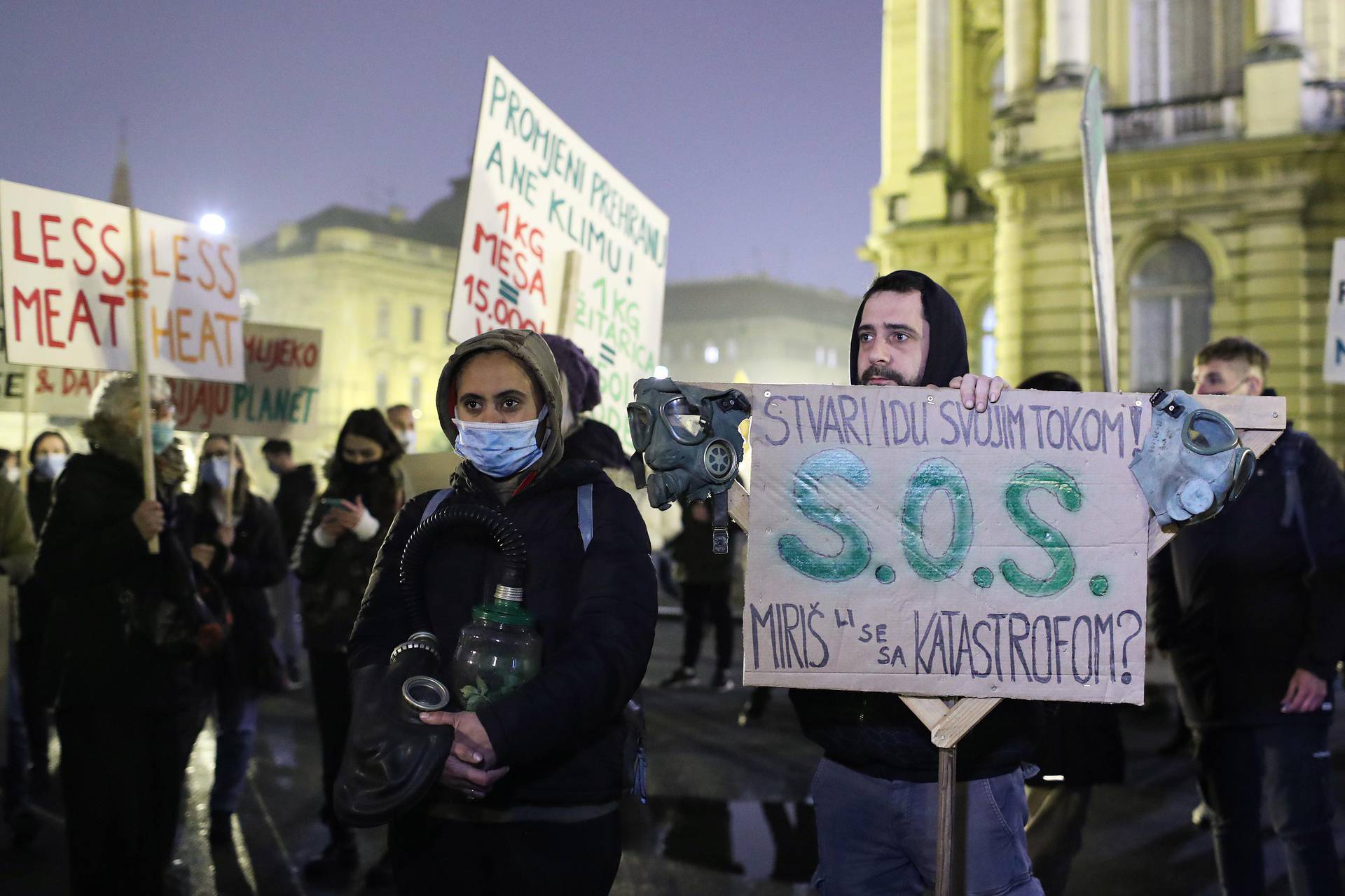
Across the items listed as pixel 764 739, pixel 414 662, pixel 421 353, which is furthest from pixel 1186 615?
pixel 421 353

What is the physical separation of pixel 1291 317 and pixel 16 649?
58.7 feet

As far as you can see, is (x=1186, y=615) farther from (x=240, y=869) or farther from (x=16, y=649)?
(x=16, y=649)

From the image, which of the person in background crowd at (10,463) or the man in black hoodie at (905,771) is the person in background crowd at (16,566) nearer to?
the person in background crowd at (10,463)

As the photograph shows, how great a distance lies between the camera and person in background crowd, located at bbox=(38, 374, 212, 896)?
470cm

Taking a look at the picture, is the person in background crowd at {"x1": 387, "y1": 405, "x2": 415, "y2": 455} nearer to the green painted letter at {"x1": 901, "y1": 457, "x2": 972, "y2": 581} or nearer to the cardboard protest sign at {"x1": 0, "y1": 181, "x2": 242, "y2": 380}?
the cardboard protest sign at {"x1": 0, "y1": 181, "x2": 242, "y2": 380}

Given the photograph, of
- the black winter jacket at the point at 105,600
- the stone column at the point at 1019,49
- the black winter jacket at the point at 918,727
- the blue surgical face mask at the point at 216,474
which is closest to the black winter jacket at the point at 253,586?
the blue surgical face mask at the point at 216,474

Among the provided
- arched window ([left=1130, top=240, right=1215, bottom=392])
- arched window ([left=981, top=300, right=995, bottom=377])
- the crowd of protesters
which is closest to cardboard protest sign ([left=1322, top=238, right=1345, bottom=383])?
the crowd of protesters

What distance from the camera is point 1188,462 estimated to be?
2902mm

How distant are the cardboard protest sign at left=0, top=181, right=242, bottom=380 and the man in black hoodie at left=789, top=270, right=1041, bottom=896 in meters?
3.81

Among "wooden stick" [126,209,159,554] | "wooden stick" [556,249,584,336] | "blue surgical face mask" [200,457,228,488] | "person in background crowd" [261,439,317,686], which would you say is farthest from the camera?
"person in background crowd" [261,439,317,686]

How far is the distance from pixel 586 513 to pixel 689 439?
0.94ft

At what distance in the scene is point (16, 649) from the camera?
780 centimetres

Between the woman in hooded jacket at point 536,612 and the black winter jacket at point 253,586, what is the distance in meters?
4.16

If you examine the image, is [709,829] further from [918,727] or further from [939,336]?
[939,336]
